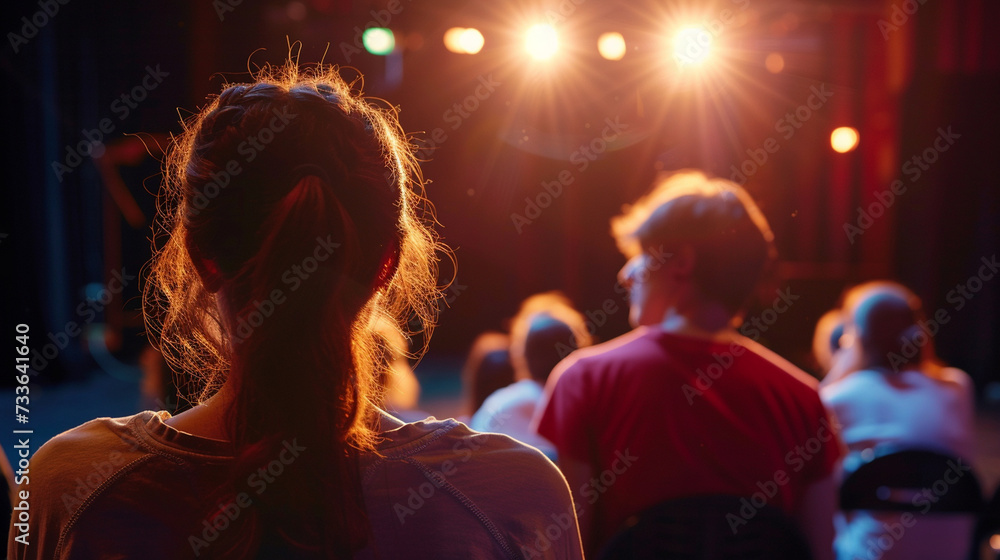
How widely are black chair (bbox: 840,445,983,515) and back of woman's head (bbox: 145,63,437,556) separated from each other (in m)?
1.49

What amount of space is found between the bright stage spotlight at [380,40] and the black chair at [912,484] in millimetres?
3037

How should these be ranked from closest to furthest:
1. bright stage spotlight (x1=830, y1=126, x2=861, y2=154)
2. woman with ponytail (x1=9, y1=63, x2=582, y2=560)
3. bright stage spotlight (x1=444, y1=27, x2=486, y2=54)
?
woman with ponytail (x1=9, y1=63, x2=582, y2=560) → bright stage spotlight (x1=444, y1=27, x2=486, y2=54) → bright stage spotlight (x1=830, y1=126, x2=861, y2=154)

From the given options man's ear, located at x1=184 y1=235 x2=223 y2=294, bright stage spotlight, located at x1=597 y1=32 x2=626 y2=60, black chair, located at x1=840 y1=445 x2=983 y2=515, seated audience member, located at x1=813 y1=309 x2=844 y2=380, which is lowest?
man's ear, located at x1=184 y1=235 x2=223 y2=294

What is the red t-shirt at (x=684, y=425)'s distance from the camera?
4.26 ft

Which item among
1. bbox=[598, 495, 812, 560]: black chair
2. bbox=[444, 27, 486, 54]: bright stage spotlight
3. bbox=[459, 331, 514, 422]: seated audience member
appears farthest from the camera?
bbox=[444, 27, 486, 54]: bright stage spotlight

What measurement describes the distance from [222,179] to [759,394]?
1.06 m

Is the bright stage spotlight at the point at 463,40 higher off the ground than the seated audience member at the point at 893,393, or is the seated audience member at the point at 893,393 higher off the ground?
the bright stage spotlight at the point at 463,40

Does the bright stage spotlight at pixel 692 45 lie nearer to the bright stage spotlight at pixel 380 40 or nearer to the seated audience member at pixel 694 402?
the bright stage spotlight at pixel 380 40

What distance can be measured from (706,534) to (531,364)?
1.33 meters

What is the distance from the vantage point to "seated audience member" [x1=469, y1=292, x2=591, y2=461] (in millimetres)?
2213

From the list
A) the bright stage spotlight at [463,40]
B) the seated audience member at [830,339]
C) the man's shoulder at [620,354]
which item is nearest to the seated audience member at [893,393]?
the seated audience member at [830,339]

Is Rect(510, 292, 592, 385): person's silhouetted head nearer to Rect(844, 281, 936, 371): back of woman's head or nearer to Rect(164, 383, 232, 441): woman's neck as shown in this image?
Rect(844, 281, 936, 371): back of woman's head

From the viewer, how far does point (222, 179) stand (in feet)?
2.02

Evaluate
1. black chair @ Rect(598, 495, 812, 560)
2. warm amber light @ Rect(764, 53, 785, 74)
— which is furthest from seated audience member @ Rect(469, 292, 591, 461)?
warm amber light @ Rect(764, 53, 785, 74)
